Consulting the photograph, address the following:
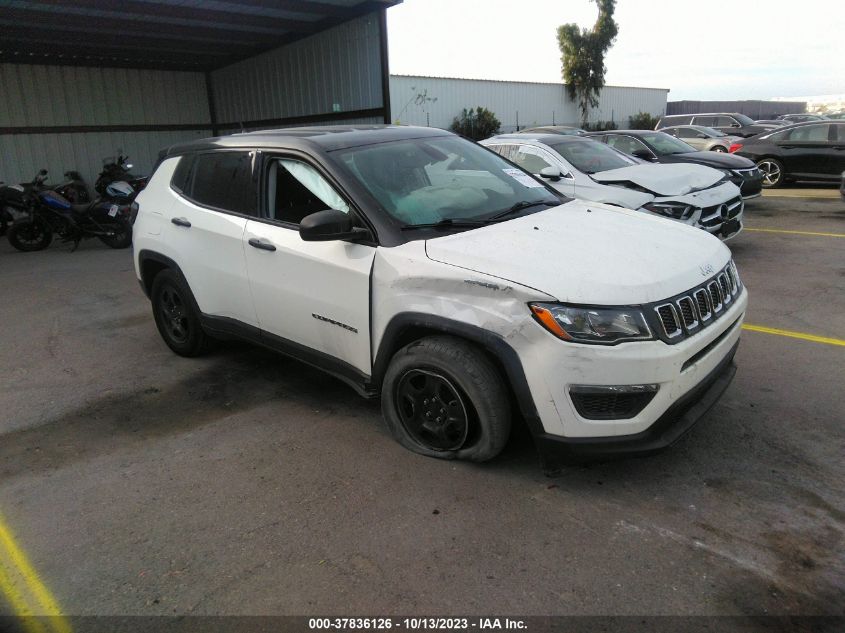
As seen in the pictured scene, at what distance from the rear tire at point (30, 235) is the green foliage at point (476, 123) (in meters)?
20.5

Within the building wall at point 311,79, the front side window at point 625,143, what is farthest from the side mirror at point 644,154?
the building wall at point 311,79

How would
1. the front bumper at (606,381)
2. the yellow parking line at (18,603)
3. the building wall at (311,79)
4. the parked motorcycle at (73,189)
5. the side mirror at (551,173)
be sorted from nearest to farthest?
the yellow parking line at (18,603)
the front bumper at (606,381)
the side mirror at (551,173)
the building wall at (311,79)
the parked motorcycle at (73,189)

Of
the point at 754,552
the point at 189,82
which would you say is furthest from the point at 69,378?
the point at 189,82

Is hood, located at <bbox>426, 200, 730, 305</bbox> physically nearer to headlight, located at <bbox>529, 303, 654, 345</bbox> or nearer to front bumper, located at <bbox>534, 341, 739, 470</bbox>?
headlight, located at <bbox>529, 303, 654, 345</bbox>

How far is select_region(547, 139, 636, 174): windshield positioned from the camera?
7.82 meters

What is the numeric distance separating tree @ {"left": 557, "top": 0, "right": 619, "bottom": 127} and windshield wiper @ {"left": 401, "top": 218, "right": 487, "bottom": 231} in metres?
35.9

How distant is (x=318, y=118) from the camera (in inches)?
526

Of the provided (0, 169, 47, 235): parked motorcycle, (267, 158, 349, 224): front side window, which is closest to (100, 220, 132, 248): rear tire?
(0, 169, 47, 235): parked motorcycle

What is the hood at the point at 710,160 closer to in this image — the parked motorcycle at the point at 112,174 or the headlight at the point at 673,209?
the headlight at the point at 673,209

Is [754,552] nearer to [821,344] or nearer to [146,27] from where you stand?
[821,344]

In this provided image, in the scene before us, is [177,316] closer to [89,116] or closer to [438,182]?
[438,182]

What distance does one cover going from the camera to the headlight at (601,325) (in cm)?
271

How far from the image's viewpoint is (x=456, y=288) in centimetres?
297

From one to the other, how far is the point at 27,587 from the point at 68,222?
9.62 metres
